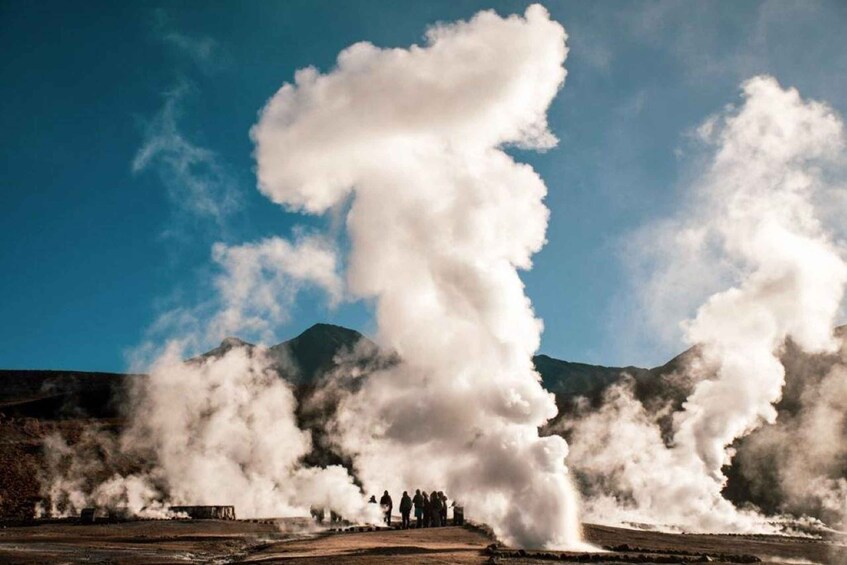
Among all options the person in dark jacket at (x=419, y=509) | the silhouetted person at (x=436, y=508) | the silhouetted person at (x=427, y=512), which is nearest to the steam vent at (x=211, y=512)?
the person in dark jacket at (x=419, y=509)

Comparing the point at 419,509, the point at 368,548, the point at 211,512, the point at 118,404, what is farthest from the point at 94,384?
the point at 368,548

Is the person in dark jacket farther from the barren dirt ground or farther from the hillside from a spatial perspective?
the hillside

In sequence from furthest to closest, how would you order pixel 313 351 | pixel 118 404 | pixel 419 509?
pixel 313 351 → pixel 118 404 → pixel 419 509

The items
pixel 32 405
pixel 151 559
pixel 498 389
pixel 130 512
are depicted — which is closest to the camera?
pixel 151 559

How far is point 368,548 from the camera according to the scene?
19.1 meters

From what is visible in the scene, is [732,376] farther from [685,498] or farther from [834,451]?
[834,451]

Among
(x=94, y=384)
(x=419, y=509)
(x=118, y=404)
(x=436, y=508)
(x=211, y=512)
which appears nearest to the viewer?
(x=436, y=508)

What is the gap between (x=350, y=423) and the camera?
70562 millimetres

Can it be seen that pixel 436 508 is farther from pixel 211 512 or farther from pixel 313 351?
pixel 313 351

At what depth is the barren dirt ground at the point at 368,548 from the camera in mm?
16812

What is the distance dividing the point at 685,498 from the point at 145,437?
43.6 meters

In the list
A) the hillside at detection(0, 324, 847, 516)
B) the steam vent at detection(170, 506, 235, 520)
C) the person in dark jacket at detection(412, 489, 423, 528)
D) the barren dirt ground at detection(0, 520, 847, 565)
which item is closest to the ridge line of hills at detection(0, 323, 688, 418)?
the hillside at detection(0, 324, 847, 516)

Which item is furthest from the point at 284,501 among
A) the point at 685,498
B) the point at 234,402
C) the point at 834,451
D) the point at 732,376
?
the point at 834,451

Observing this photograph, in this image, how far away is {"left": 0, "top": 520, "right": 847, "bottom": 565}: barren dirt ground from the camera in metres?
16.8
